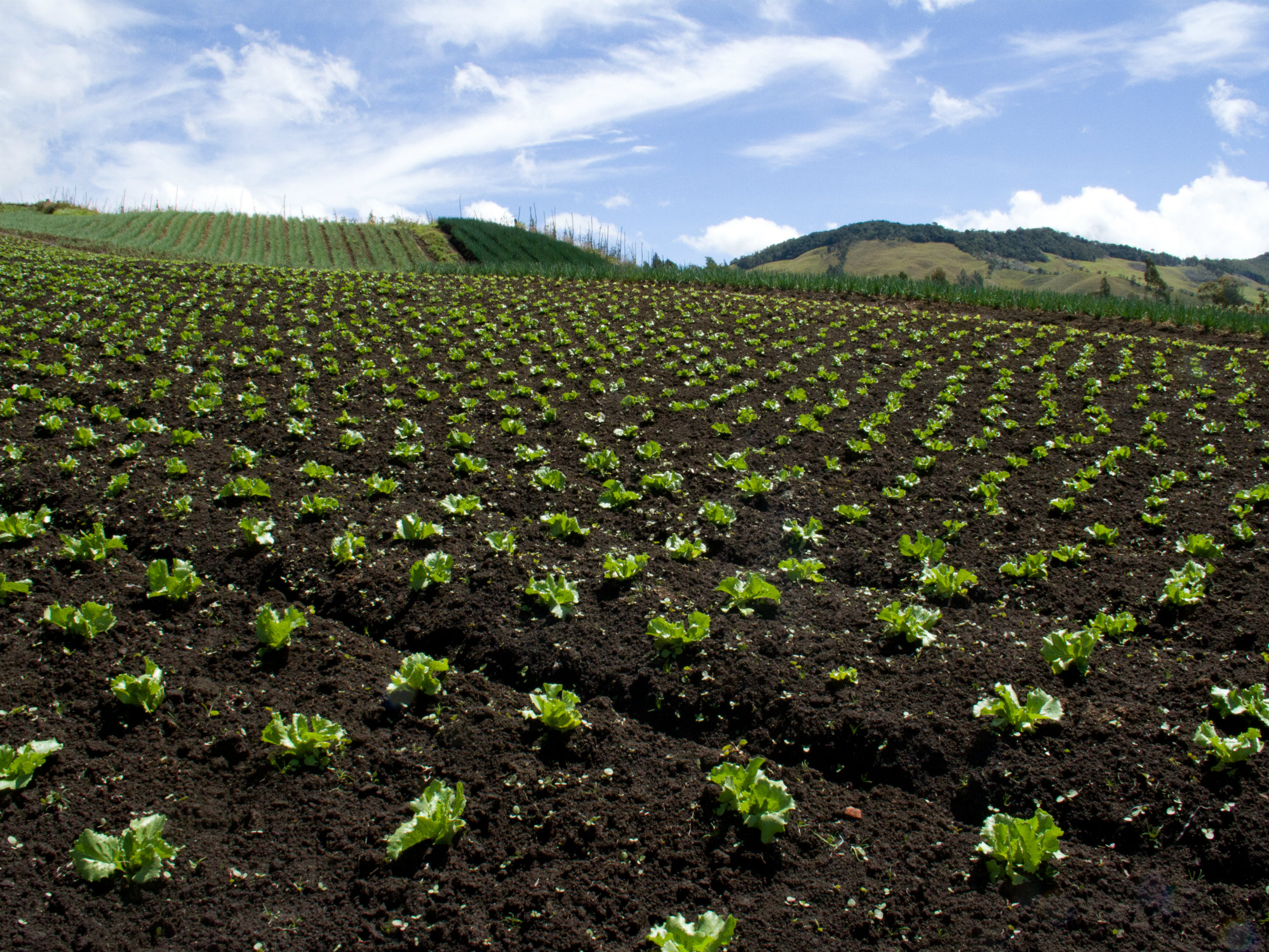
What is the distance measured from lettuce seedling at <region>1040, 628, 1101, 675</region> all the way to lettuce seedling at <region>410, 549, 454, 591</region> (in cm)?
411

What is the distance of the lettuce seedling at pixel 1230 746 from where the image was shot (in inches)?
135

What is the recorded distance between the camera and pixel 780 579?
5.47 meters

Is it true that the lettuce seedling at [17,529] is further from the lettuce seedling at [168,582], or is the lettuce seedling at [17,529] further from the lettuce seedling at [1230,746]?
the lettuce seedling at [1230,746]

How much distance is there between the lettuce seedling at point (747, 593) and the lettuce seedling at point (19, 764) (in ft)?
12.7

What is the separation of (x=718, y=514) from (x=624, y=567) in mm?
1464

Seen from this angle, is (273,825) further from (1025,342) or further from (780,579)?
(1025,342)

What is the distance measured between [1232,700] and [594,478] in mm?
5422

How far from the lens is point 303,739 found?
11.5ft

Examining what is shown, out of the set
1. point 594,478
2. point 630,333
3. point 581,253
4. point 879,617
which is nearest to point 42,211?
point 581,253

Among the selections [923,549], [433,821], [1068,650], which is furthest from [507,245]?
[433,821]

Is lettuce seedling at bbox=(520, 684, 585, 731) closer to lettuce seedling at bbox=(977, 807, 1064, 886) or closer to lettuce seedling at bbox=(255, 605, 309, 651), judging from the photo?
lettuce seedling at bbox=(255, 605, 309, 651)

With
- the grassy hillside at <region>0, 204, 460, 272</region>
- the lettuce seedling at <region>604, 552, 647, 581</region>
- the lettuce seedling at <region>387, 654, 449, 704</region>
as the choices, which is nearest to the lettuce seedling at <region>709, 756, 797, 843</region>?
the lettuce seedling at <region>387, 654, 449, 704</region>

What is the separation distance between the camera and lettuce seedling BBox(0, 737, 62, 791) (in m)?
3.21

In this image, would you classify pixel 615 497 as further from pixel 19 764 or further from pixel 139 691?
pixel 19 764
